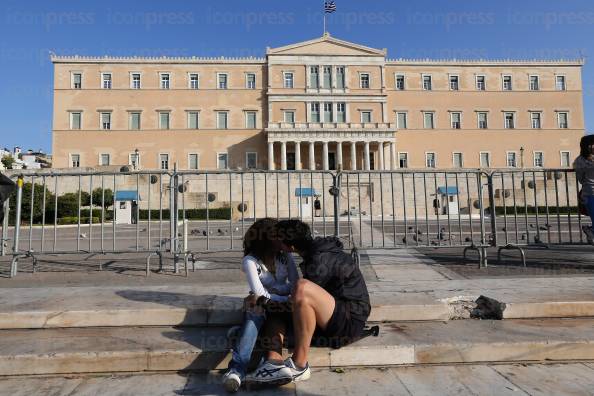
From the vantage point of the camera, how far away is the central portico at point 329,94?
43.9 metres

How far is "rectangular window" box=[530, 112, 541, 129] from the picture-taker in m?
46.3

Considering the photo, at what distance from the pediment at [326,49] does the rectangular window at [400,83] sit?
133 inches

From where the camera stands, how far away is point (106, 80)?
4372cm

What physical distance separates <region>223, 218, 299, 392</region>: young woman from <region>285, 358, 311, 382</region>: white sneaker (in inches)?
10.7

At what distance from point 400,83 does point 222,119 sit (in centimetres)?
2179

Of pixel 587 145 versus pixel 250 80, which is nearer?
pixel 587 145

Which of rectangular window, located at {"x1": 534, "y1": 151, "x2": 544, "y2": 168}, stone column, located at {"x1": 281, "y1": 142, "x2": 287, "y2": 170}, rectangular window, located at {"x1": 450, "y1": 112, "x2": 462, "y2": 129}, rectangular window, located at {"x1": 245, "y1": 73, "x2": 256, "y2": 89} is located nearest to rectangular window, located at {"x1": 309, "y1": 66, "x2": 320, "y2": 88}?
rectangular window, located at {"x1": 245, "y1": 73, "x2": 256, "y2": 89}

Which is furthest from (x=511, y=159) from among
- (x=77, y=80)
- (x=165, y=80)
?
(x=77, y=80)

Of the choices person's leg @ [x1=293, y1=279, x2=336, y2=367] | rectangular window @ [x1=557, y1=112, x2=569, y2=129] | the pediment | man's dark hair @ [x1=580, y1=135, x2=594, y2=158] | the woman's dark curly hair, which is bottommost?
person's leg @ [x1=293, y1=279, x2=336, y2=367]

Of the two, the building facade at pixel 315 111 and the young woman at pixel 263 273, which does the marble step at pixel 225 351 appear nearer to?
the young woman at pixel 263 273

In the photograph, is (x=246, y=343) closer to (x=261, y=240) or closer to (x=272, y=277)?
(x=272, y=277)

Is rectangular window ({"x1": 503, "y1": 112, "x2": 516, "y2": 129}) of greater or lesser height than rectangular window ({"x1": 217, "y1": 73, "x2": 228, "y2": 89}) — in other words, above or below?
below

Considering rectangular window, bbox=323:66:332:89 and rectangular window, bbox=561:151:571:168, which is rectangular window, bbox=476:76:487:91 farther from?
rectangular window, bbox=323:66:332:89

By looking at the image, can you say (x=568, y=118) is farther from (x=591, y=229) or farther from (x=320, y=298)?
(x=320, y=298)
